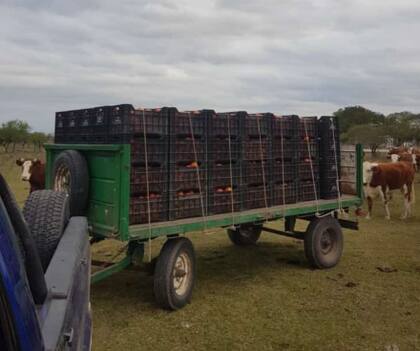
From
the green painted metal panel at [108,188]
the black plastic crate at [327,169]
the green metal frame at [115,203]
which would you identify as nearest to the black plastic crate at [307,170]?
the black plastic crate at [327,169]

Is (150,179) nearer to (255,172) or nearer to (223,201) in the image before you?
(223,201)

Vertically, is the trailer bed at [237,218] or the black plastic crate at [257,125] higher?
the black plastic crate at [257,125]

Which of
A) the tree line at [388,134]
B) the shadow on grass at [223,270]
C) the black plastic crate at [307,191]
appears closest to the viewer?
the shadow on grass at [223,270]

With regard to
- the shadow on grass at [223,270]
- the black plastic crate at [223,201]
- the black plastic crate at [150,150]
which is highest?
the black plastic crate at [150,150]

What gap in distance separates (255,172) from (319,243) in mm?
1733

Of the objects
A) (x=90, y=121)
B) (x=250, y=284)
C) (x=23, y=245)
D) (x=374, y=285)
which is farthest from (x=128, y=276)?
(x=23, y=245)

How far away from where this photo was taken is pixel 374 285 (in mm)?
6340

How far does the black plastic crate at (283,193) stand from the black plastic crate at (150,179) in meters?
1.93

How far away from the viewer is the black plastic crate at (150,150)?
4.95m

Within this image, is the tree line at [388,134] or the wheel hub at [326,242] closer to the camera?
the wheel hub at [326,242]

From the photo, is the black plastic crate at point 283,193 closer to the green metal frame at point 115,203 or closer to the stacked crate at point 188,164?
the green metal frame at point 115,203

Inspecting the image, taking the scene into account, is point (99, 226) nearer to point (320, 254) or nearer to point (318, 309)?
point (318, 309)

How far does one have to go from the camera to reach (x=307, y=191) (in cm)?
715

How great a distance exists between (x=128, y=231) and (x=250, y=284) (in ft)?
7.72
